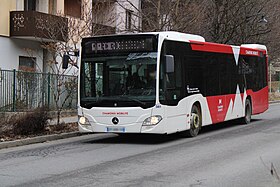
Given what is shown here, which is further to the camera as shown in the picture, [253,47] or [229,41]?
[229,41]

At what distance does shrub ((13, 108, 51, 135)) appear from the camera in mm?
14336

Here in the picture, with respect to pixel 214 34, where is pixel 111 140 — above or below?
below

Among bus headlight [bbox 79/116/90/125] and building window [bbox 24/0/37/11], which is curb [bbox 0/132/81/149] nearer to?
bus headlight [bbox 79/116/90/125]

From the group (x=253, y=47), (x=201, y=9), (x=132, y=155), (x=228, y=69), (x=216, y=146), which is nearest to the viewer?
(x=132, y=155)

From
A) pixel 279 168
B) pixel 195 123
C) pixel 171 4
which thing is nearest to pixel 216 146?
pixel 195 123

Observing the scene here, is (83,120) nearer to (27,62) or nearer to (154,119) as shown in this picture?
(154,119)

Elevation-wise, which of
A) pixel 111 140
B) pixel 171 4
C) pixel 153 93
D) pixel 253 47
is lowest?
pixel 111 140

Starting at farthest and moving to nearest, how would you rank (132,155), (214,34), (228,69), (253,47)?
(214,34) → (253,47) → (228,69) → (132,155)

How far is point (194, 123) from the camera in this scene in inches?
589

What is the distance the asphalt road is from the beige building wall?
10581mm

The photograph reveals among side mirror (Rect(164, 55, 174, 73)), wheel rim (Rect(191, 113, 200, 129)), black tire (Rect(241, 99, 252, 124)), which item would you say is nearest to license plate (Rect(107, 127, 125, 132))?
side mirror (Rect(164, 55, 174, 73))

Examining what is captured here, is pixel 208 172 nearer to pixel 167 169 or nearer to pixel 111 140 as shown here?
pixel 167 169

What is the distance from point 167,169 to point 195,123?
562cm

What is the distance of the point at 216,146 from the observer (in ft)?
42.5
